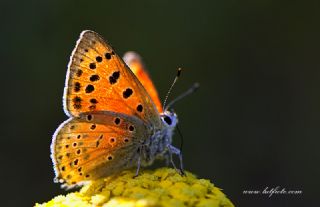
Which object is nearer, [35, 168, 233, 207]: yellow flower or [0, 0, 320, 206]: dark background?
[35, 168, 233, 207]: yellow flower

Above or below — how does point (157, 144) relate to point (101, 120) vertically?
below

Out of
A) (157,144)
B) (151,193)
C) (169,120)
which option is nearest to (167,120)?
(169,120)

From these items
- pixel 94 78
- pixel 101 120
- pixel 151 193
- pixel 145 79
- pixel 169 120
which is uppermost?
pixel 94 78

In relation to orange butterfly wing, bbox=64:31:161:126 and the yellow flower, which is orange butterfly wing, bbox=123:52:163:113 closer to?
orange butterfly wing, bbox=64:31:161:126

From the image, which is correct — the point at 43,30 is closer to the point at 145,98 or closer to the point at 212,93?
the point at 212,93

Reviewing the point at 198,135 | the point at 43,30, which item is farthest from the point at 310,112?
the point at 43,30

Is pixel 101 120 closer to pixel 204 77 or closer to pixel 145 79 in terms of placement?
pixel 145 79

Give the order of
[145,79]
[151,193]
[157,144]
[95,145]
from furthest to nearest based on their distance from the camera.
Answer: [145,79] → [157,144] → [95,145] → [151,193]

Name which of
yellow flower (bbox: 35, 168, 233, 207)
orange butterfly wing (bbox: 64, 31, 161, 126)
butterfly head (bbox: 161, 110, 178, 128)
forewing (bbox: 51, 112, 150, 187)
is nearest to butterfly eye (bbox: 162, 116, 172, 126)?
butterfly head (bbox: 161, 110, 178, 128)
